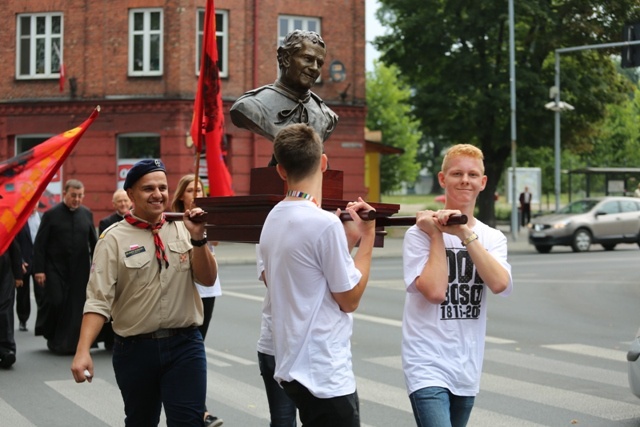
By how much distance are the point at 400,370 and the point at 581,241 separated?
2230cm

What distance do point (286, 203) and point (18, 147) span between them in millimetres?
33516

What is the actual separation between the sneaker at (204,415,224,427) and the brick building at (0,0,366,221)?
26.4 m

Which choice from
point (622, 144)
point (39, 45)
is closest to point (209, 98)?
point (39, 45)

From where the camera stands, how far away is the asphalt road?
8.62m

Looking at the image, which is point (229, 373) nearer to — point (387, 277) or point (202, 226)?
point (202, 226)

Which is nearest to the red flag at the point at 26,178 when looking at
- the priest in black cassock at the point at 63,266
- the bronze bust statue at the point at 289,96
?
the bronze bust statue at the point at 289,96

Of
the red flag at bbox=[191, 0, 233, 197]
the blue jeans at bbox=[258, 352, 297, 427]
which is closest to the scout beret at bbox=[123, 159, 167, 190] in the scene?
the red flag at bbox=[191, 0, 233, 197]

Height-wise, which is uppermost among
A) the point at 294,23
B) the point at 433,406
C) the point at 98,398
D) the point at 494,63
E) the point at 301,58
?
the point at 294,23

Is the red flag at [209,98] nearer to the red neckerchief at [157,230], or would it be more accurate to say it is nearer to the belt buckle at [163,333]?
the red neckerchief at [157,230]

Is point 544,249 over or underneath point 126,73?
underneath

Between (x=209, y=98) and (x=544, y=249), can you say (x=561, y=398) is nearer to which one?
(x=209, y=98)

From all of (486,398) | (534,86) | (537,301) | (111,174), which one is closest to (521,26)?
(534,86)

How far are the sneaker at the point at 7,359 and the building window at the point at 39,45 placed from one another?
25817 mm

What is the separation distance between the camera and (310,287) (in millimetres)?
4230
